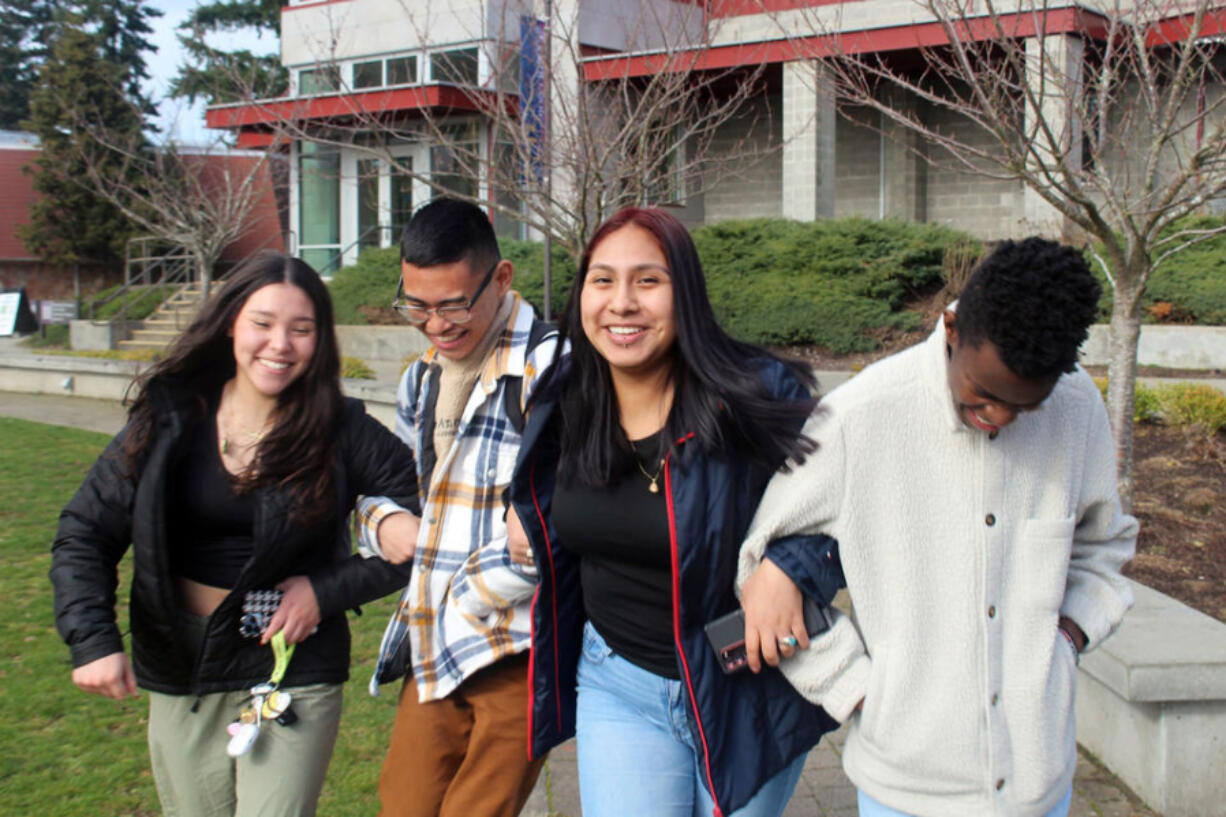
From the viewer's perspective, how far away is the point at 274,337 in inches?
115

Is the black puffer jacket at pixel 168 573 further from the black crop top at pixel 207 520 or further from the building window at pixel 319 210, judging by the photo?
the building window at pixel 319 210

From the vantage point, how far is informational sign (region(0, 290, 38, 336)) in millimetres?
21547

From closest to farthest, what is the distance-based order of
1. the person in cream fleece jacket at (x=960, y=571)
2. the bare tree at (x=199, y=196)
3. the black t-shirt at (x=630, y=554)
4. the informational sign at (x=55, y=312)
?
the person in cream fleece jacket at (x=960, y=571)
the black t-shirt at (x=630, y=554)
the bare tree at (x=199, y=196)
the informational sign at (x=55, y=312)

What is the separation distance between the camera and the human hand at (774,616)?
2.27 metres

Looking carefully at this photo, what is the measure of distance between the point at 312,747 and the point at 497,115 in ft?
19.6

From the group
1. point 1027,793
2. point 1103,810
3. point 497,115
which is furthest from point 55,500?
point 1027,793

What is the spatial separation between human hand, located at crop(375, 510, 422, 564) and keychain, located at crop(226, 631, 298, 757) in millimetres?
354

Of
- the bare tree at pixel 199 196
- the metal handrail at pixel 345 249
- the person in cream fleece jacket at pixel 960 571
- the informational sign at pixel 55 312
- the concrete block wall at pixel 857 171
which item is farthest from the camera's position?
the informational sign at pixel 55 312

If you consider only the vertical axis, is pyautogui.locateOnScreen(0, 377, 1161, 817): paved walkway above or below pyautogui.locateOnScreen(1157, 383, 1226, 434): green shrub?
below

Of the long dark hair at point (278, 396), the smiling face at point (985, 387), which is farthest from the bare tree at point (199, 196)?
the smiling face at point (985, 387)

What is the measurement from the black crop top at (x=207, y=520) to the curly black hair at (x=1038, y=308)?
1.90m

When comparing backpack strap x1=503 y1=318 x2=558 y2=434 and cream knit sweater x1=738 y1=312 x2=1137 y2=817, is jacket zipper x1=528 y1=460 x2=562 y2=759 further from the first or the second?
cream knit sweater x1=738 y1=312 x2=1137 y2=817

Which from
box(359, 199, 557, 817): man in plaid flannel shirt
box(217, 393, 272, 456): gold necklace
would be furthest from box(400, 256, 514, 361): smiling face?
box(217, 393, 272, 456): gold necklace

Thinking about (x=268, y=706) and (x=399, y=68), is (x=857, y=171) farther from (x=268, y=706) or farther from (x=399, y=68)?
(x=268, y=706)
